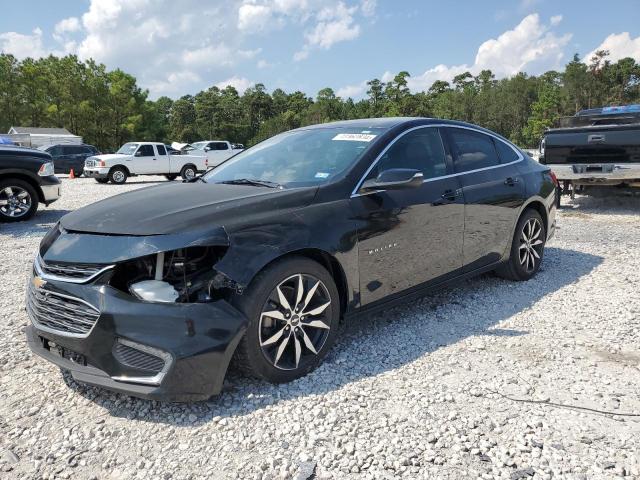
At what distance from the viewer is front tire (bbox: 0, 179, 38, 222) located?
932 centimetres

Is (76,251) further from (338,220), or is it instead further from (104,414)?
(338,220)

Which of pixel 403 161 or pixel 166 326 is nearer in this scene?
pixel 166 326

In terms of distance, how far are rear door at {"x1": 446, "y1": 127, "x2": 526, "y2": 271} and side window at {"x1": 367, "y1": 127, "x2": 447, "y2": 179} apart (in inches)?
7.6

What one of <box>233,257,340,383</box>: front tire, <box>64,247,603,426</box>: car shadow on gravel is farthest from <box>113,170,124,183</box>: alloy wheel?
<box>233,257,340,383</box>: front tire

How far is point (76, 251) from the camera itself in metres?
2.88

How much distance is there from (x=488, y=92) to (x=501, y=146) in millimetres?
77890

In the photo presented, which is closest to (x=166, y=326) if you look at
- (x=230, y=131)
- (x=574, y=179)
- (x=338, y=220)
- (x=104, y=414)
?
(x=104, y=414)

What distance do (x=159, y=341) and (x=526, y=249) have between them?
13.0 ft

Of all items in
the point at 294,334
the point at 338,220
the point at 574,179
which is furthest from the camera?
the point at 574,179

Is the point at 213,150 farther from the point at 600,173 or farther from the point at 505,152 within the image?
the point at 505,152

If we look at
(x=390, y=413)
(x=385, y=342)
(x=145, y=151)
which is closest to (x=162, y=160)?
(x=145, y=151)

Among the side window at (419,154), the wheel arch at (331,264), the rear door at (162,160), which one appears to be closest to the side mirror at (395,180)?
the side window at (419,154)

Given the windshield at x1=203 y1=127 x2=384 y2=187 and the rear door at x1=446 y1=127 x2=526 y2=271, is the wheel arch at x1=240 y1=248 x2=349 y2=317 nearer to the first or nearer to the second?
the windshield at x1=203 y1=127 x2=384 y2=187

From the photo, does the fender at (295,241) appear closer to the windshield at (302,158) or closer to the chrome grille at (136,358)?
the windshield at (302,158)
